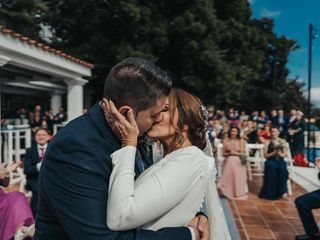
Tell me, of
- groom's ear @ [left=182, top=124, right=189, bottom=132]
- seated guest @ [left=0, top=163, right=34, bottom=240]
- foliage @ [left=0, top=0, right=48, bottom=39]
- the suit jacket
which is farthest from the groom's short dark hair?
foliage @ [left=0, top=0, right=48, bottom=39]

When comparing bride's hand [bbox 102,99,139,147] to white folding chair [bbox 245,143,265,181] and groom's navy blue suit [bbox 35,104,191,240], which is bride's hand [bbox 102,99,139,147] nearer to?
groom's navy blue suit [bbox 35,104,191,240]

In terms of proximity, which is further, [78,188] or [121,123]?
[121,123]

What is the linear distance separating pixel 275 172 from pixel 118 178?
7.06 metres

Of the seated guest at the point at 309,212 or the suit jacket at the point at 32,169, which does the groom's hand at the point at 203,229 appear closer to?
the seated guest at the point at 309,212

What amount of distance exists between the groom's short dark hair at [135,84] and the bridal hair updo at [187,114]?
68cm

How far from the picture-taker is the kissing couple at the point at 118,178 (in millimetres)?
1261

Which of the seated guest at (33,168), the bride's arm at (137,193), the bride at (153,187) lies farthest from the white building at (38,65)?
the bride's arm at (137,193)

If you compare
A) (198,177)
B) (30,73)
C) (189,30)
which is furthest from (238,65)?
(198,177)

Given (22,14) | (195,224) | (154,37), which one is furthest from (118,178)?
(22,14)

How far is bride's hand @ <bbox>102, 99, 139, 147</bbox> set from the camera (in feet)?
4.65

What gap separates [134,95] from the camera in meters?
1.40

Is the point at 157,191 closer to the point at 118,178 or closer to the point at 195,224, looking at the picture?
the point at 118,178

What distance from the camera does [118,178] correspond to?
1346 mm

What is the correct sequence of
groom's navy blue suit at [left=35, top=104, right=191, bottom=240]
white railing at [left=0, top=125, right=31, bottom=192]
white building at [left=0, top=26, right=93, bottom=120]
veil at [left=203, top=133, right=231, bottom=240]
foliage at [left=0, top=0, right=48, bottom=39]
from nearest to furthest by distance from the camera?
groom's navy blue suit at [left=35, top=104, right=191, bottom=240] < veil at [left=203, top=133, right=231, bottom=240] < white building at [left=0, top=26, right=93, bottom=120] < white railing at [left=0, top=125, right=31, bottom=192] < foliage at [left=0, top=0, right=48, bottom=39]
